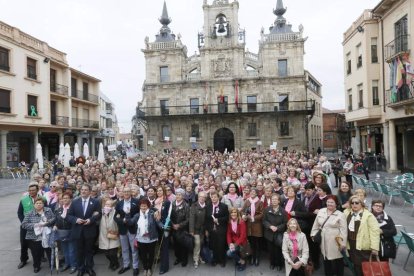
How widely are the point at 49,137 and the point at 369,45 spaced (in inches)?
1129

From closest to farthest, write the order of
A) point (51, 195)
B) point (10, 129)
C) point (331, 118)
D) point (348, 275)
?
point (348, 275)
point (51, 195)
point (10, 129)
point (331, 118)

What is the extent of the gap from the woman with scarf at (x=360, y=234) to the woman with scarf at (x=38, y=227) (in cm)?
592

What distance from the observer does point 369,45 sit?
821 inches

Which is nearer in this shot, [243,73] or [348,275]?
[348,275]

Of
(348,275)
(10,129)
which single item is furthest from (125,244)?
(10,129)

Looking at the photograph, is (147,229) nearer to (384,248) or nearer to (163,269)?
(163,269)

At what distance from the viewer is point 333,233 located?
18.3ft

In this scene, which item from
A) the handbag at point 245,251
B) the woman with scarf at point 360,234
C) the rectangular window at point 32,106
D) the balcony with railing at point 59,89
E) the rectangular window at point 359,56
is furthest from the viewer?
the balcony with railing at point 59,89

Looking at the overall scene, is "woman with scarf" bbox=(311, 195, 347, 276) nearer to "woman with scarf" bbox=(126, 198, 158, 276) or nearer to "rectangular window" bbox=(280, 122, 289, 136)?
"woman with scarf" bbox=(126, 198, 158, 276)

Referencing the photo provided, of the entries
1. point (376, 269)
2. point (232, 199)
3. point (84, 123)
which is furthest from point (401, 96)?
point (84, 123)

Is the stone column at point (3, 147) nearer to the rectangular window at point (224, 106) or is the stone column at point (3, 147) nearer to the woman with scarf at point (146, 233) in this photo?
the woman with scarf at point (146, 233)

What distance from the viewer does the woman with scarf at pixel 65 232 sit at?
6.54 m

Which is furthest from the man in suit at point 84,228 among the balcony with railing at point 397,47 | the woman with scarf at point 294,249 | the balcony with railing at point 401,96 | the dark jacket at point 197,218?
the balcony with railing at point 397,47

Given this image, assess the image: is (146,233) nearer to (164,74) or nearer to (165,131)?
(165,131)
